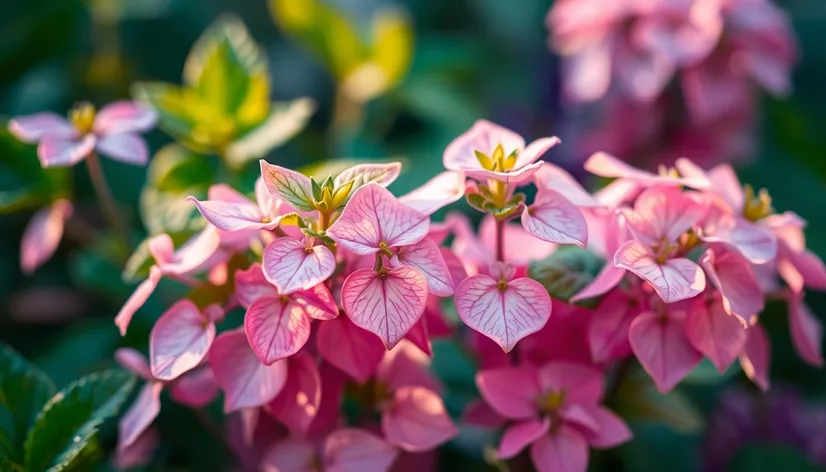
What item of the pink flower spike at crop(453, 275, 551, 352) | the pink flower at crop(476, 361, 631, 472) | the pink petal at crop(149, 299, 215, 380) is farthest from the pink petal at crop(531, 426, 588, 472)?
the pink petal at crop(149, 299, 215, 380)

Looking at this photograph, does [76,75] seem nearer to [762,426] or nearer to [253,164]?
[253,164]

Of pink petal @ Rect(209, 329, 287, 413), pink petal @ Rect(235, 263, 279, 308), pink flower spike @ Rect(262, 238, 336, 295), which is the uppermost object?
pink flower spike @ Rect(262, 238, 336, 295)

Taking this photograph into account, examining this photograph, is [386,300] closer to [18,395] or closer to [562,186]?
[562,186]

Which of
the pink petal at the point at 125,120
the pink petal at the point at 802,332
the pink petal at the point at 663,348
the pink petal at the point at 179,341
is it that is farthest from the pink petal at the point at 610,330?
the pink petal at the point at 125,120

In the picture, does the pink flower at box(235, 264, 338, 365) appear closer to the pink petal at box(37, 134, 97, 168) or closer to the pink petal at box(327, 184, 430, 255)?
the pink petal at box(327, 184, 430, 255)

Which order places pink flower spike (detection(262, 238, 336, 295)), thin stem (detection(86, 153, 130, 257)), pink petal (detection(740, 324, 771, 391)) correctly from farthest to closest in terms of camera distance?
thin stem (detection(86, 153, 130, 257)) → pink petal (detection(740, 324, 771, 391)) → pink flower spike (detection(262, 238, 336, 295))

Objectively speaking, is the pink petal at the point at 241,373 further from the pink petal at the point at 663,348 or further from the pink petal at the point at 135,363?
the pink petal at the point at 663,348

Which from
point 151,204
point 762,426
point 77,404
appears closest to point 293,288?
point 77,404
